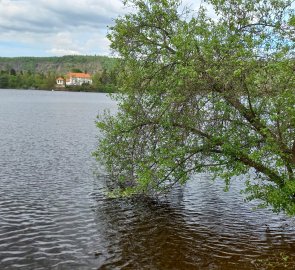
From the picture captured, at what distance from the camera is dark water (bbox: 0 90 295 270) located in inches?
587

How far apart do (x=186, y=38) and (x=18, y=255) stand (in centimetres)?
1063

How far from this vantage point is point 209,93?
51.7 feet

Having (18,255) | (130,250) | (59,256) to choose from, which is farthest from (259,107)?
(18,255)

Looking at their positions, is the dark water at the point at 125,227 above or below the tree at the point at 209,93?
below

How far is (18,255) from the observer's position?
48.9 feet

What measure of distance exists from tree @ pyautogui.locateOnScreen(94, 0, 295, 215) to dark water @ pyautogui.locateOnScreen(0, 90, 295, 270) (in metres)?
2.03

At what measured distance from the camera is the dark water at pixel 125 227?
587 inches

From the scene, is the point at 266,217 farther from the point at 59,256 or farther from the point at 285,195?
the point at 59,256

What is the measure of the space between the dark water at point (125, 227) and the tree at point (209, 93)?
79.9 inches

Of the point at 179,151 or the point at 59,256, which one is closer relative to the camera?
the point at 59,256

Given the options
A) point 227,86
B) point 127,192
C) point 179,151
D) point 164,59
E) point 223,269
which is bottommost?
point 223,269

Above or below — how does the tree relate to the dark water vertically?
above

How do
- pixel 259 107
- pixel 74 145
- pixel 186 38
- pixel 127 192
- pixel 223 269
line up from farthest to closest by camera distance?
pixel 74 145, pixel 127 192, pixel 259 107, pixel 186 38, pixel 223 269

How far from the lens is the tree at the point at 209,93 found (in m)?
14.9
